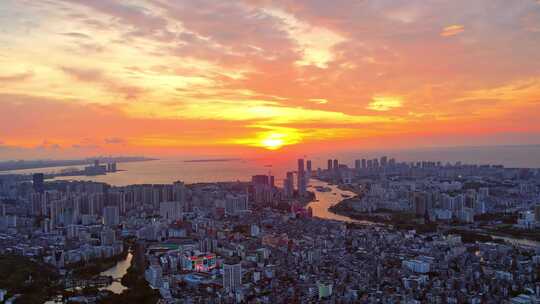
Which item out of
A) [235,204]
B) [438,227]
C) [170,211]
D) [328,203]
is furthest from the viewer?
[328,203]

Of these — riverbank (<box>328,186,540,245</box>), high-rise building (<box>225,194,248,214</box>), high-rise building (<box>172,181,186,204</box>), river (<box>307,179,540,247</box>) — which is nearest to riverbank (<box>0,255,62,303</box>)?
high-rise building (<box>225,194,248,214</box>)

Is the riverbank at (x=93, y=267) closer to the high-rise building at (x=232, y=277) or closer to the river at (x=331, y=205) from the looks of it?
the high-rise building at (x=232, y=277)

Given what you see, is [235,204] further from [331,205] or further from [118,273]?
[118,273]

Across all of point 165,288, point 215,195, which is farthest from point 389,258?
point 215,195

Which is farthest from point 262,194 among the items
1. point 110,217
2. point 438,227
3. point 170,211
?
point 438,227

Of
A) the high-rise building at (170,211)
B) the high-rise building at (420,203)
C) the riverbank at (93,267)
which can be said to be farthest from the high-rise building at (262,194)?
the riverbank at (93,267)

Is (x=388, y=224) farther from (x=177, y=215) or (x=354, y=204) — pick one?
(x=177, y=215)

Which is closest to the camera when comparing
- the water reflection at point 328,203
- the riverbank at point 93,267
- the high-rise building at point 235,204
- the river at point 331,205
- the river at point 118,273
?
the river at point 118,273

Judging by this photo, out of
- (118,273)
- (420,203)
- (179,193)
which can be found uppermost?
(179,193)
